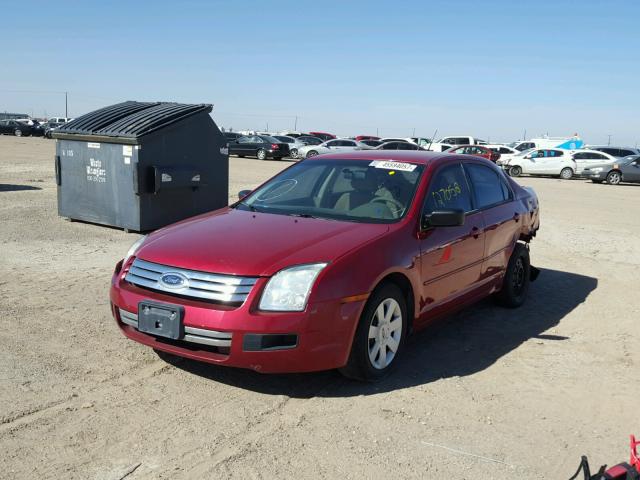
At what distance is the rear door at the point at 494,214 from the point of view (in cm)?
582

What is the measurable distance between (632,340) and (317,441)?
351 cm

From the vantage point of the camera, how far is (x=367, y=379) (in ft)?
14.1

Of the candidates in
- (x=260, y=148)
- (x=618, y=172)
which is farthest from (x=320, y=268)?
(x=260, y=148)

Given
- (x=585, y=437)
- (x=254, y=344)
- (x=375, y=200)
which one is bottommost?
(x=585, y=437)

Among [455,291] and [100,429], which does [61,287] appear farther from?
[455,291]

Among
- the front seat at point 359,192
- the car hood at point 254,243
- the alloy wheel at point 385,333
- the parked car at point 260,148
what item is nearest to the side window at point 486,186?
the front seat at point 359,192

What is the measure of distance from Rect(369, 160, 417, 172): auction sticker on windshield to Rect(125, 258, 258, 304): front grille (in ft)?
6.36

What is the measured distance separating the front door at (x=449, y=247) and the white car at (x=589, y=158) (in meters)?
26.4

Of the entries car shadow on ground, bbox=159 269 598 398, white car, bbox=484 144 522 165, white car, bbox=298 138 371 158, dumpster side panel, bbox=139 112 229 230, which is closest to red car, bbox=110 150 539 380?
car shadow on ground, bbox=159 269 598 398

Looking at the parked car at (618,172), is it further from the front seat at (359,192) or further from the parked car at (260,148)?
the front seat at (359,192)

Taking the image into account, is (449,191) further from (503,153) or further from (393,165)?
(503,153)

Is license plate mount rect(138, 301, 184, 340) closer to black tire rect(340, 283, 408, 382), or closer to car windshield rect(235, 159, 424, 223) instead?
black tire rect(340, 283, 408, 382)

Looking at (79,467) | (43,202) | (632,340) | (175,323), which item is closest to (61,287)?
(175,323)

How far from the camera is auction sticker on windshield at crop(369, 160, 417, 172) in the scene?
5.29 meters
